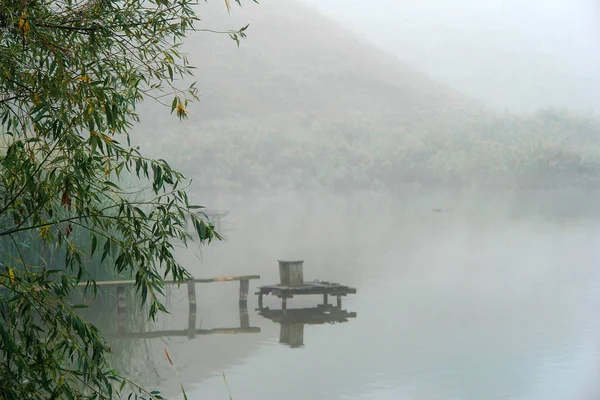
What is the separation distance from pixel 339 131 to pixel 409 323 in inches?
1663

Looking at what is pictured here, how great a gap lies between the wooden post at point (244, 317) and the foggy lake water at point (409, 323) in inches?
3.1

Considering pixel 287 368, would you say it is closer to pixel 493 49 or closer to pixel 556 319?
pixel 556 319

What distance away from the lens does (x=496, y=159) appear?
5069cm

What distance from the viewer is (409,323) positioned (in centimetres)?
1297

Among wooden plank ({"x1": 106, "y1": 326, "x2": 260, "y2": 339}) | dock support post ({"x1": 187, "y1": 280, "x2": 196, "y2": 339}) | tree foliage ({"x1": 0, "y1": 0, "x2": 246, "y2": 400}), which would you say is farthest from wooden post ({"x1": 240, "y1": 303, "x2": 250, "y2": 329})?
tree foliage ({"x1": 0, "y1": 0, "x2": 246, "y2": 400})

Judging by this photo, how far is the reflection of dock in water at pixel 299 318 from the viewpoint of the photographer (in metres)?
11.3

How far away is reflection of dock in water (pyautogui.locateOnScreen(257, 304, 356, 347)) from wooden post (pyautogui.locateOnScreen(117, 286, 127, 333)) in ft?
5.65

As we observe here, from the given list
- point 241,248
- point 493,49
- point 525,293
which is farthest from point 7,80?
point 493,49

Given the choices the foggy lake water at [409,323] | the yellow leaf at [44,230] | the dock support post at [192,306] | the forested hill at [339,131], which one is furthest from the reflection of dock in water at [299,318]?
the forested hill at [339,131]

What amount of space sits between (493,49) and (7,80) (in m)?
79.9

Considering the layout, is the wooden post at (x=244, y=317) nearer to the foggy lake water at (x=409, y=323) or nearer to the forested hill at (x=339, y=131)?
the foggy lake water at (x=409, y=323)

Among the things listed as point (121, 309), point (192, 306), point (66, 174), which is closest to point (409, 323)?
point (192, 306)

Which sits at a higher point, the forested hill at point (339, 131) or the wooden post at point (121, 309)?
the forested hill at point (339, 131)

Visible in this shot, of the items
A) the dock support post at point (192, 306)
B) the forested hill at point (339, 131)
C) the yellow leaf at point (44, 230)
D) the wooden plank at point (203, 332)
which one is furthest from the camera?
the forested hill at point (339, 131)
